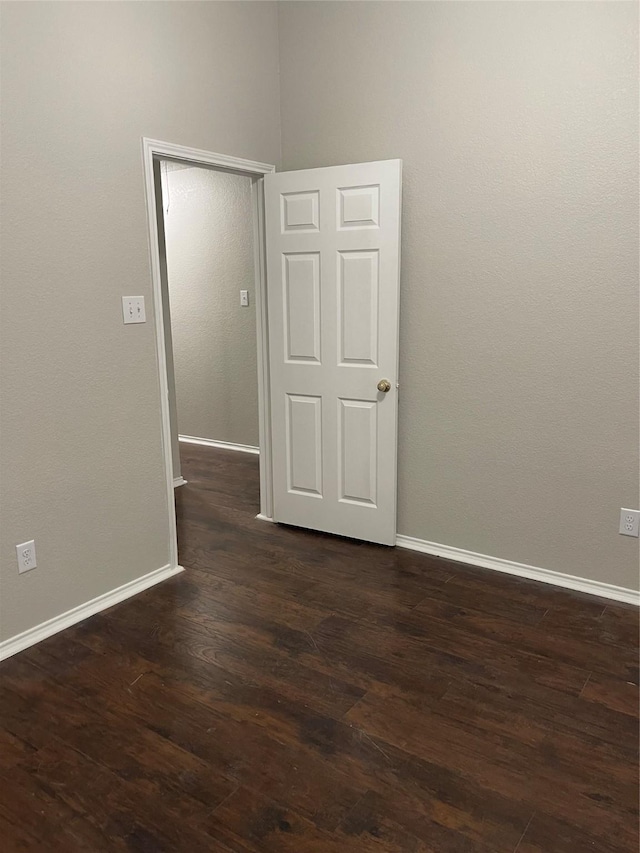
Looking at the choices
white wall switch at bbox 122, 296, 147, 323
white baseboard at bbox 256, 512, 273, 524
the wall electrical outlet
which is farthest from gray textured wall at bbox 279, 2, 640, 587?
white wall switch at bbox 122, 296, 147, 323

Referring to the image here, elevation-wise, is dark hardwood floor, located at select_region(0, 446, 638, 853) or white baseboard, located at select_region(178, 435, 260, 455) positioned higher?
white baseboard, located at select_region(178, 435, 260, 455)

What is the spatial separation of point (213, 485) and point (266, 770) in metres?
2.84

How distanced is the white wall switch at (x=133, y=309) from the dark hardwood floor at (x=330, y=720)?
1235 millimetres

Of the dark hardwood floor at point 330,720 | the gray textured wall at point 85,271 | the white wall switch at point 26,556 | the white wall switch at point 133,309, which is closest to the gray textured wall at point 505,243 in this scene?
the dark hardwood floor at point 330,720

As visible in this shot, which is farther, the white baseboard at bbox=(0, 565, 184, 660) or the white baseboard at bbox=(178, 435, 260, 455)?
the white baseboard at bbox=(178, 435, 260, 455)

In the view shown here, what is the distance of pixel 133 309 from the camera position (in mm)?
2906

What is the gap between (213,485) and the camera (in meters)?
4.66

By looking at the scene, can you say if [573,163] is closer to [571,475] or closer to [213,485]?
[571,475]

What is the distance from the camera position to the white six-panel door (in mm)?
3203

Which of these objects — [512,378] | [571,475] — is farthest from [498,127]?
[571,475]

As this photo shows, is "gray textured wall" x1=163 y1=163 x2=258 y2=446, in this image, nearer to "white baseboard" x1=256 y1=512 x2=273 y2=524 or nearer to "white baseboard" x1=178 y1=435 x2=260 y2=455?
"white baseboard" x1=178 y1=435 x2=260 y2=455

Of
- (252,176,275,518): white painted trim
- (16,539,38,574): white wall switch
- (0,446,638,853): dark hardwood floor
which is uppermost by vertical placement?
(252,176,275,518): white painted trim

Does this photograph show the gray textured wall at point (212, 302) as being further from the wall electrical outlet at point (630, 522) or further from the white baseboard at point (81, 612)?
the wall electrical outlet at point (630, 522)

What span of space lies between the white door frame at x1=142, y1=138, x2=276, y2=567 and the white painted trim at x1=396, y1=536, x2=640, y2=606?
0.96 metres
